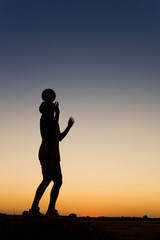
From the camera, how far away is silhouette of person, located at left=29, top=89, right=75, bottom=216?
7969 mm

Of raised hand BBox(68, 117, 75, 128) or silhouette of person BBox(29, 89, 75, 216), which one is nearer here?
silhouette of person BBox(29, 89, 75, 216)

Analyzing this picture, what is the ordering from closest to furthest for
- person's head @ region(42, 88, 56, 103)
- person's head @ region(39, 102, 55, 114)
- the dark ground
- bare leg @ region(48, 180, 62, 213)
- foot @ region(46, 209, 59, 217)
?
the dark ground → foot @ region(46, 209, 59, 217) → bare leg @ region(48, 180, 62, 213) → person's head @ region(39, 102, 55, 114) → person's head @ region(42, 88, 56, 103)

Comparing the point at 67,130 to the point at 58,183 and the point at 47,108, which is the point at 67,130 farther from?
the point at 58,183

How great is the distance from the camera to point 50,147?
8156 mm

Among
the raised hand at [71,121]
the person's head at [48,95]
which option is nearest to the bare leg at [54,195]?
the raised hand at [71,121]

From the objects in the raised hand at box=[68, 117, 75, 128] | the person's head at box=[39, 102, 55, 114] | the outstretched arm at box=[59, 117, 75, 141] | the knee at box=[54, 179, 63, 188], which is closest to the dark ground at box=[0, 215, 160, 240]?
the knee at box=[54, 179, 63, 188]

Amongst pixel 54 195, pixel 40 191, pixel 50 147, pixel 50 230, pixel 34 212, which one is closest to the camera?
pixel 50 230

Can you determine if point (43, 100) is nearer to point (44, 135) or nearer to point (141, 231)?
point (44, 135)

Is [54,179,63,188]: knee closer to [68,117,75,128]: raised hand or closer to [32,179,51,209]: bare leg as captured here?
[32,179,51,209]: bare leg

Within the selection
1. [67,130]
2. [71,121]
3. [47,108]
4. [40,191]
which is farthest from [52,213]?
[47,108]

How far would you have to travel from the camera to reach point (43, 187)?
26.0 feet

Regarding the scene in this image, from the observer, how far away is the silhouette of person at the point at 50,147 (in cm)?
797

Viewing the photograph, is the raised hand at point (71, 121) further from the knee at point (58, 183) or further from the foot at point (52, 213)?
the foot at point (52, 213)

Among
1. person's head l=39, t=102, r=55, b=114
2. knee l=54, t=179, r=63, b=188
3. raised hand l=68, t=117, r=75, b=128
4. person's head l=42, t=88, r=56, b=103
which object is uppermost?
person's head l=42, t=88, r=56, b=103
